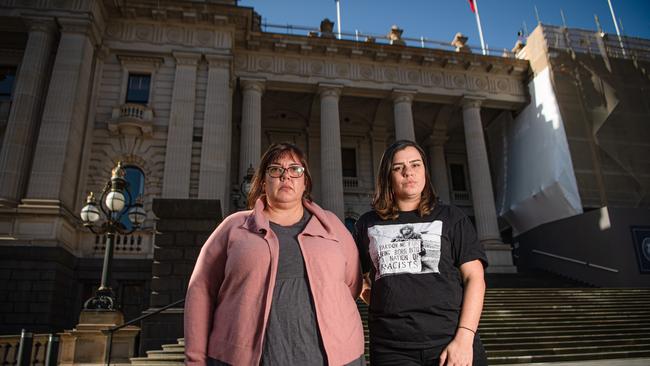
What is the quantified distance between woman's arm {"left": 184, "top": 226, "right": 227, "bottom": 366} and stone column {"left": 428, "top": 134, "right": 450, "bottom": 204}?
24503 mm

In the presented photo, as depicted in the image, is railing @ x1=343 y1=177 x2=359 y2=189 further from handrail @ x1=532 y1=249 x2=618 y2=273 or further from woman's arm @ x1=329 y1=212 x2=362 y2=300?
woman's arm @ x1=329 y1=212 x2=362 y2=300

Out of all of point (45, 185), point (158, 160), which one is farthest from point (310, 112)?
point (45, 185)

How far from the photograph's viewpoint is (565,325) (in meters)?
10.3

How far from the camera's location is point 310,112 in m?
25.6

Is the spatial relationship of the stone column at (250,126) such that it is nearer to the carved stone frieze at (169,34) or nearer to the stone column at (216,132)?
the stone column at (216,132)

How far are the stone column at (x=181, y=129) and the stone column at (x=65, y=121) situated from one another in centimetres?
331

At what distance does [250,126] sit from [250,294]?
1922cm

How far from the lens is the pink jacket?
2.02 meters

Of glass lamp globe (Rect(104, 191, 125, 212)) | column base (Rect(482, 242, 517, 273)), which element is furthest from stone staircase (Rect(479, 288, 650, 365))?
glass lamp globe (Rect(104, 191, 125, 212))

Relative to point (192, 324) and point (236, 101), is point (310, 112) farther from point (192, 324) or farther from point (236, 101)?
point (192, 324)

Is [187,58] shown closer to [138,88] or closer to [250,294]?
[138,88]

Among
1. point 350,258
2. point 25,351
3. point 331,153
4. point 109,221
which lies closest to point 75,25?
point 109,221

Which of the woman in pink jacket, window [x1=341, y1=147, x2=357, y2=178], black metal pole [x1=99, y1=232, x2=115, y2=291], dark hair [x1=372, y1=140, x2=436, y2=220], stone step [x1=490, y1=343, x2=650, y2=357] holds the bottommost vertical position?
stone step [x1=490, y1=343, x2=650, y2=357]

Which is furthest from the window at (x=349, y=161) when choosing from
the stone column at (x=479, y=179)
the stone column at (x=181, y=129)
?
the stone column at (x=181, y=129)
